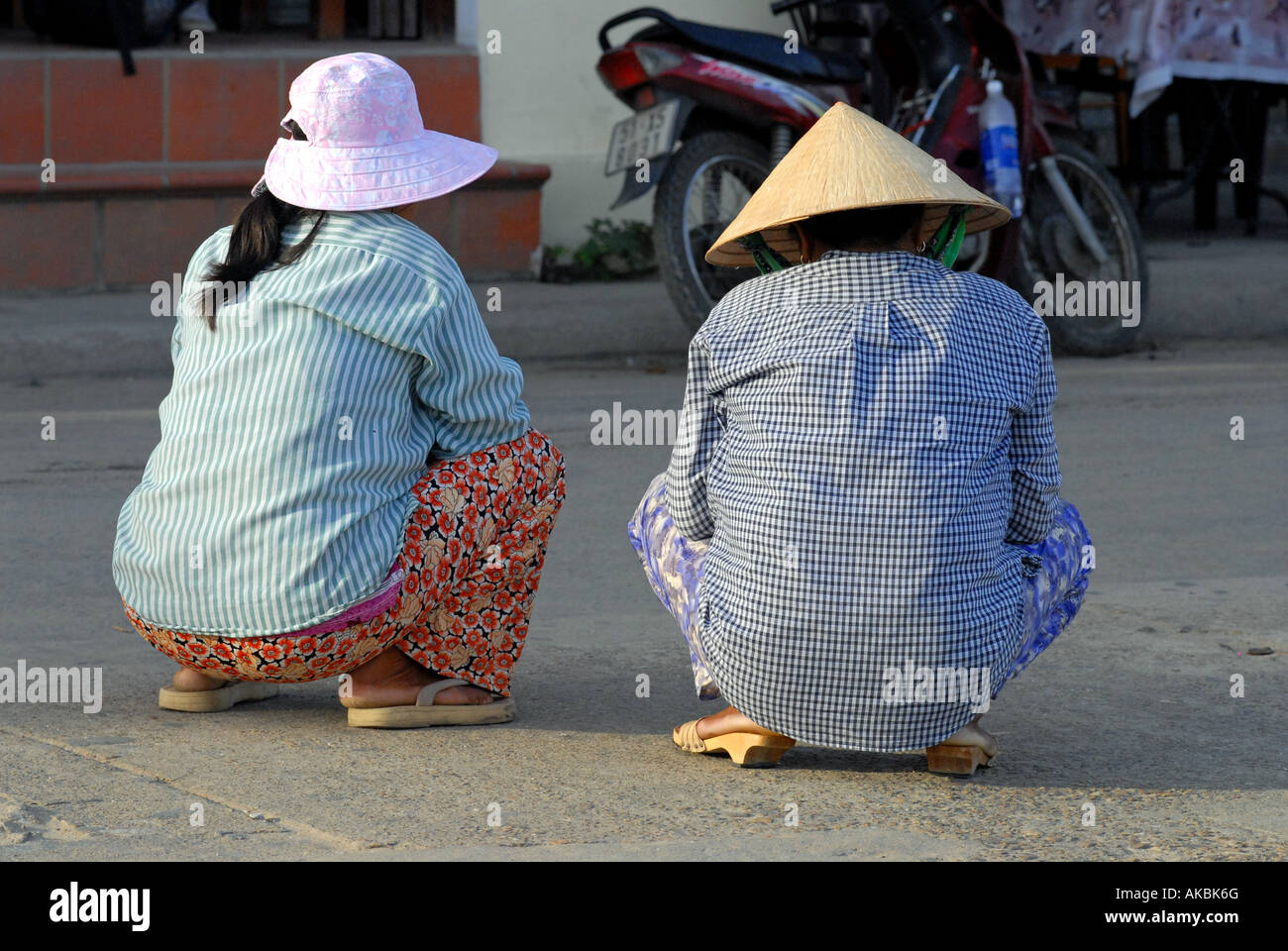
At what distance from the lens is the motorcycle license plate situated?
666 centimetres

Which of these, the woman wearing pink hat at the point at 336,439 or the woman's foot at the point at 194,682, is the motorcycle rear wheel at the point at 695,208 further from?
the woman's foot at the point at 194,682

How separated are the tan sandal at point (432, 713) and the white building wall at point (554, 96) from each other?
5.85 meters

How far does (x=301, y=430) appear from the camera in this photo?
9.67 ft

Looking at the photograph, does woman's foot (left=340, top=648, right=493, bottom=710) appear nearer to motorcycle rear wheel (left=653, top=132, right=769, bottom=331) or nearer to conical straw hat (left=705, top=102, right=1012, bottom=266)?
conical straw hat (left=705, top=102, right=1012, bottom=266)

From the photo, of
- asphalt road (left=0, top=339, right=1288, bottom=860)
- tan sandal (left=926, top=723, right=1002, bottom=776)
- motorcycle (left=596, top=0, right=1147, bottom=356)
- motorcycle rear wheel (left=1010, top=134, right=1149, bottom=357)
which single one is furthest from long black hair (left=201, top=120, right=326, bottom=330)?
motorcycle rear wheel (left=1010, top=134, right=1149, bottom=357)

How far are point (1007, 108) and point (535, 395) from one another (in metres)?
2.12

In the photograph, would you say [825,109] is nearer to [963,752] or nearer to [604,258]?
[604,258]

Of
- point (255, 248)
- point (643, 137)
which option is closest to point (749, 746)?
point (255, 248)

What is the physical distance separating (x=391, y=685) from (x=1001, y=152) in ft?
14.0

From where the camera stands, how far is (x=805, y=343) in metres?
2.72

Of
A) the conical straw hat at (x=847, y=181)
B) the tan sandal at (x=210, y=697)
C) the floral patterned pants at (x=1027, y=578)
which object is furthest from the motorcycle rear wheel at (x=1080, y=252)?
the tan sandal at (x=210, y=697)

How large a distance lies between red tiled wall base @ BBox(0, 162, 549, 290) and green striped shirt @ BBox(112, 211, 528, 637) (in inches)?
195

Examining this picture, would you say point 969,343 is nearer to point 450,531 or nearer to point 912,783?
point 912,783

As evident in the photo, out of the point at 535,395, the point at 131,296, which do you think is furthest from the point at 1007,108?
the point at 131,296
